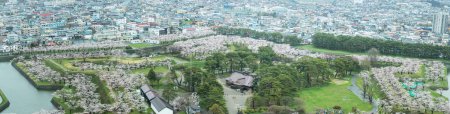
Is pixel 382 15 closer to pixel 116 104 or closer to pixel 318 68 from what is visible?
pixel 318 68

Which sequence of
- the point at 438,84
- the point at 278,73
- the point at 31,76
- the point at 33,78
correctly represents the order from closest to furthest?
1. the point at 278,73
2. the point at 438,84
3. the point at 33,78
4. the point at 31,76

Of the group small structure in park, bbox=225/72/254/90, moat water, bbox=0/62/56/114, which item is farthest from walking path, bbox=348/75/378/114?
moat water, bbox=0/62/56/114

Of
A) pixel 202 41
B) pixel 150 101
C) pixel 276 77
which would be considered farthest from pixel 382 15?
pixel 150 101

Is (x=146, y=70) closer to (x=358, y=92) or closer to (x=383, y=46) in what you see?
(x=358, y=92)

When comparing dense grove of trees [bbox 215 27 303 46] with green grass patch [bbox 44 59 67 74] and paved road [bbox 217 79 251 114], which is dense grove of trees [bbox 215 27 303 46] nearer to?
paved road [bbox 217 79 251 114]

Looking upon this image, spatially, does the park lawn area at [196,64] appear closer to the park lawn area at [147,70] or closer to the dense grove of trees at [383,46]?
the park lawn area at [147,70]

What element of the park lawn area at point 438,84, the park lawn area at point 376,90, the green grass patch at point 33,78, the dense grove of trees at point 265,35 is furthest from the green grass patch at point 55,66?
the park lawn area at point 438,84

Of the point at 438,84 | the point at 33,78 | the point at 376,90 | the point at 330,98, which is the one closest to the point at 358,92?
the point at 376,90
